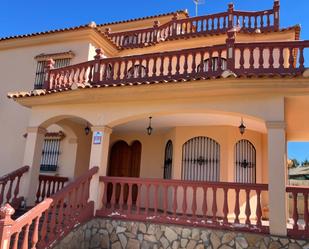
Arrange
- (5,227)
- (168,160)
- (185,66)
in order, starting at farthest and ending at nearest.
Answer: (168,160)
(185,66)
(5,227)

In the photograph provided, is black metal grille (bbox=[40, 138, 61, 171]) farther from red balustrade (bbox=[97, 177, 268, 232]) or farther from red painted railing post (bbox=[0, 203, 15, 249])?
red painted railing post (bbox=[0, 203, 15, 249])

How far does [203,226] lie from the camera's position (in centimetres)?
731

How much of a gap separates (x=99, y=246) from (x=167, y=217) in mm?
1945

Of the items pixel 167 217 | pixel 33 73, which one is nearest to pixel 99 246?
pixel 167 217

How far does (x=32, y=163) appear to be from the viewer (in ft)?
31.1

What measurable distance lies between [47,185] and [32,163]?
6.04 feet

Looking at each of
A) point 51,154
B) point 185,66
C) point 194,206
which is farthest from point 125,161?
point 185,66

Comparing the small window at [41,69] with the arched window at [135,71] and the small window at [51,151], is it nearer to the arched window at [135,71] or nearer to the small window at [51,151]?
the small window at [51,151]

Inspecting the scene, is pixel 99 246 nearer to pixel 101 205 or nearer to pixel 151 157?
pixel 101 205

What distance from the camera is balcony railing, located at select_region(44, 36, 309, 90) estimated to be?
24.1 ft

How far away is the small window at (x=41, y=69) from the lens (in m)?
13.2

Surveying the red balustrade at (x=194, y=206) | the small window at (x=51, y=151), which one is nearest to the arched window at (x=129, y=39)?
the small window at (x=51, y=151)

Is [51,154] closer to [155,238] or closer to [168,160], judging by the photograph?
[168,160]

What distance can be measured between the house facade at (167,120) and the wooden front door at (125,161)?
5 centimetres
